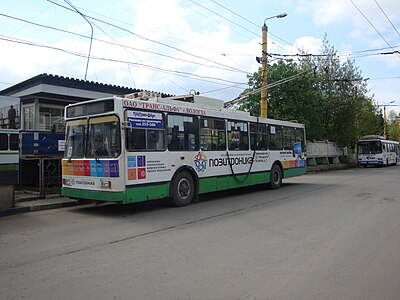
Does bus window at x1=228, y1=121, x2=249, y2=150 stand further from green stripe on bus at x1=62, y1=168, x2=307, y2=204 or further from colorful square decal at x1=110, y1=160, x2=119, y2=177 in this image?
colorful square decal at x1=110, y1=160, x2=119, y2=177

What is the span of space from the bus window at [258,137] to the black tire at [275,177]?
121cm

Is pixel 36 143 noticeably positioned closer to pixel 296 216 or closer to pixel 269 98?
pixel 296 216

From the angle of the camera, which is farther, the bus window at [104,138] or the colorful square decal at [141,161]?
the colorful square decal at [141,161]

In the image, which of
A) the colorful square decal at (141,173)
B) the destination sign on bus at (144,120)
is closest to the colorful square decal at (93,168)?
the colorful square decal at (141,173)

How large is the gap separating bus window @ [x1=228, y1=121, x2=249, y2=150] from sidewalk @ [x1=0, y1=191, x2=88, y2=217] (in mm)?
5200

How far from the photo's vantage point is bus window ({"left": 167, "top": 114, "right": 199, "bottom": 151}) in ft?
35.5

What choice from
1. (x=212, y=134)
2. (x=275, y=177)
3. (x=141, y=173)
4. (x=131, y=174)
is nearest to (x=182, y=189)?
(x=141, y=173)

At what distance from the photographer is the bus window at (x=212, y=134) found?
12.0m

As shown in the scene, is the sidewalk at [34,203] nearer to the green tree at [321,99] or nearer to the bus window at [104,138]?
the bus window at [104,138]

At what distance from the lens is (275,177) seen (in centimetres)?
1591

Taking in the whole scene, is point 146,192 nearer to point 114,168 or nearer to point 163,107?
point 114,168

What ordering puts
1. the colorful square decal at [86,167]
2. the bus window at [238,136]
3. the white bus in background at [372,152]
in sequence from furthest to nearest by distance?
the white bus in background at [372,152], the bus window at [238,136], the colorful square decal at [86,167]

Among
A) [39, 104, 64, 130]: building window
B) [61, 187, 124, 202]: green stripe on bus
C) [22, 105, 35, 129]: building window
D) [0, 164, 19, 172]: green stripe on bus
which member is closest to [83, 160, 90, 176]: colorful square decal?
[61, 187, 124, 202]: green stripe on bus

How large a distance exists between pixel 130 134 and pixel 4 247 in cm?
393
